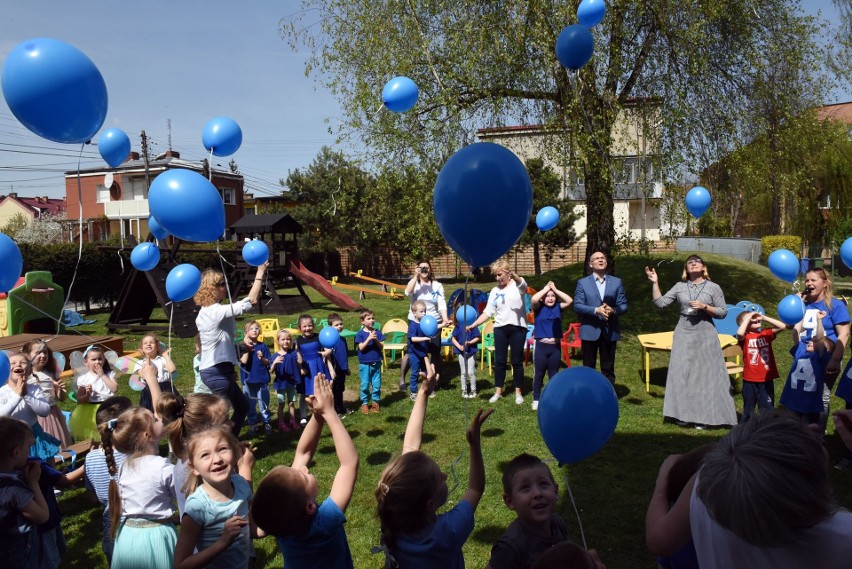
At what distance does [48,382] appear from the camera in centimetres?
486

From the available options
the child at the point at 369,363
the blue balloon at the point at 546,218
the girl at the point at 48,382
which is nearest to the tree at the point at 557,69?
the blue balloon at the point at 546,218

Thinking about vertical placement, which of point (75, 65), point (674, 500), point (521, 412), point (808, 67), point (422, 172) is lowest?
point (521, 412)

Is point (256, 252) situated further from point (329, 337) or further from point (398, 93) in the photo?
point (398, 93)

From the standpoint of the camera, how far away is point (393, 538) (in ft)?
6.93

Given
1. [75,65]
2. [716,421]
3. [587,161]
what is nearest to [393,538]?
[75,65]

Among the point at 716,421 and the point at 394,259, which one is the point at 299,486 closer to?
the point at 716,421

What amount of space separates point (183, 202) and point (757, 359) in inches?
200

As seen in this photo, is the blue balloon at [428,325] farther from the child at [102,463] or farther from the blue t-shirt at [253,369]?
the child at [102,463]

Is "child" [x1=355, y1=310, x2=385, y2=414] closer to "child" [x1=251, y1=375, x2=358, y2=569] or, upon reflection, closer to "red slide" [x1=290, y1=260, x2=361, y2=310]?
"child" [x1=251, y1=375, x2=358, y2=569]

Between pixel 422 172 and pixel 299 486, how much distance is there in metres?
9.26

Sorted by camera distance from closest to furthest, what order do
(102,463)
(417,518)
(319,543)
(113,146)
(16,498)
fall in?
1. (417,518)
2. (319,543)
3. (16,498)
4. (102,463)
5. (113,146)

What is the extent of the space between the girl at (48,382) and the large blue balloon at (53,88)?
81.8 inches

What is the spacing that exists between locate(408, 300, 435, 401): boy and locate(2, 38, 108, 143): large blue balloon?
4522 mm

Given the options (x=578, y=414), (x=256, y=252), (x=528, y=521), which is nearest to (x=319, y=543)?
(x=528, y=521)
